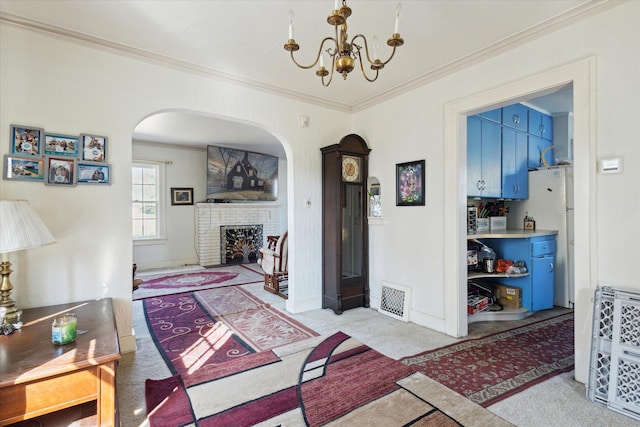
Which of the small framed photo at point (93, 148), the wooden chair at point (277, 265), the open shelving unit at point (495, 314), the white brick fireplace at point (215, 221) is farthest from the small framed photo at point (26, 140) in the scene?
the white brick fireplace at point (215, 221)

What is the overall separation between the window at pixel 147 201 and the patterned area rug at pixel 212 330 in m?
2.62

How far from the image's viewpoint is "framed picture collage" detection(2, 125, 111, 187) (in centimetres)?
219

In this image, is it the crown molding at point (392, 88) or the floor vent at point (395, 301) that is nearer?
the crown molding at point (392, 88)

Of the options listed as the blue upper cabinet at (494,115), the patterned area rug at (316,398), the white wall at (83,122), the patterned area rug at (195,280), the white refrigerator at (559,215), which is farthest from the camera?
the patterned area rug at (195,280)

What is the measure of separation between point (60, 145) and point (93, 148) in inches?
8.0

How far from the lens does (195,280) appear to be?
5332mm

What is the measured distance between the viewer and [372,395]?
6.57 ft

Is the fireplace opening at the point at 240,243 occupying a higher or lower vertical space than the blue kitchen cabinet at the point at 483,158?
lower

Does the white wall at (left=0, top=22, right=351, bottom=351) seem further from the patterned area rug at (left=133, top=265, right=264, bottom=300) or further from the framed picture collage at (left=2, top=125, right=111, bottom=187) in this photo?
the patterned area rug at (left=133, top=265, right=264, bottom=300)

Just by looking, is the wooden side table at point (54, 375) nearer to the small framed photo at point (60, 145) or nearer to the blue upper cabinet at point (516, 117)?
the small framed photo at point (60, 145)

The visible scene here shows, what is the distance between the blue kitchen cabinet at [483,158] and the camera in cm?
354

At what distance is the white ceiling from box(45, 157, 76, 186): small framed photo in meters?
0.98

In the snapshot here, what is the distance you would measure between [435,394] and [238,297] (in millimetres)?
3011

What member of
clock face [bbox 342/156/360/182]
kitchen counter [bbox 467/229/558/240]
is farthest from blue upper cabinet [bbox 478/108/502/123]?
clock face [bbox 342/156/360/182]
